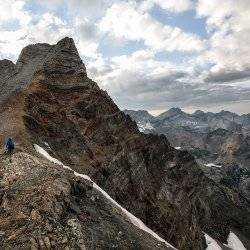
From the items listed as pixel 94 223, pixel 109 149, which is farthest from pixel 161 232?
pixel 94 223

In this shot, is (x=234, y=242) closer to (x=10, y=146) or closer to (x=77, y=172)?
(x=77, y=172)

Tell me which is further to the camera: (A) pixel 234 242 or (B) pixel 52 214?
(A) pixel 234 242

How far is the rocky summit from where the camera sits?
75.7 feet

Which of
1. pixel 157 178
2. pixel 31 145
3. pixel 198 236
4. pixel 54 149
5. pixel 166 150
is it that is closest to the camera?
pixel 31 145

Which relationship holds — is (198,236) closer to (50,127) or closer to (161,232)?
(161,232)

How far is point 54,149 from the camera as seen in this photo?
47281 millimetres

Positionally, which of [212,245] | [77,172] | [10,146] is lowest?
[212,245]

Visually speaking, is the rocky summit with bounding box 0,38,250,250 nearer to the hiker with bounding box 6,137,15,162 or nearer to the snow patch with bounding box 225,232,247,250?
the hiker with bounding box 6,137,15,162

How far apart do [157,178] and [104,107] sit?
15.1 m

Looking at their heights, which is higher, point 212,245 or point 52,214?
point 52,214

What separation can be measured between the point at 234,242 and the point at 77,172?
78.8 m

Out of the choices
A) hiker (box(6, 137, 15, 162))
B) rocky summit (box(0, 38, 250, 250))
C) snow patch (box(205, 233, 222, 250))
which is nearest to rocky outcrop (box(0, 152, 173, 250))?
rocky summit (box(0, 38, 250, 250))

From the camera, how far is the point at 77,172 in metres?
43.5

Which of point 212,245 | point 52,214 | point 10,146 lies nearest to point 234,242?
point 212,245
